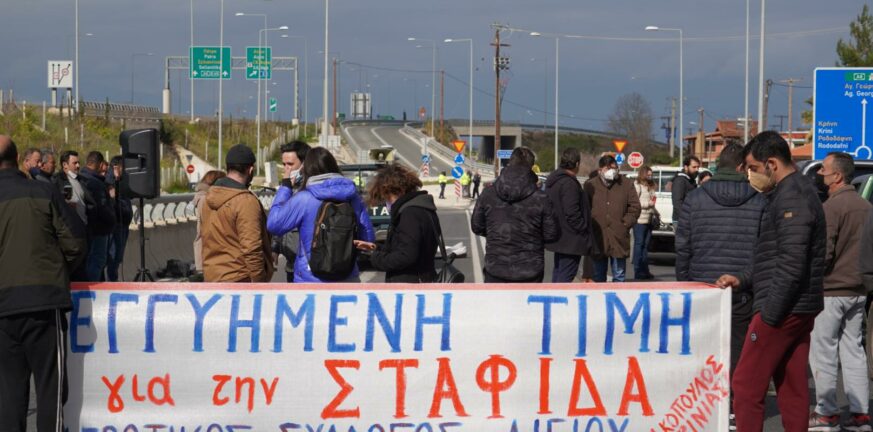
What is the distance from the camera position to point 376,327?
7324 millimetres

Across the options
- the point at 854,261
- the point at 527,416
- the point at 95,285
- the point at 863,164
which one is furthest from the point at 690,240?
the point at 863,164

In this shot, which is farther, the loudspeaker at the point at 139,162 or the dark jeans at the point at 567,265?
the loudspeaker at the point at 139,162

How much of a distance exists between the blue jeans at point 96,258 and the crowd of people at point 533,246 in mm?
4617

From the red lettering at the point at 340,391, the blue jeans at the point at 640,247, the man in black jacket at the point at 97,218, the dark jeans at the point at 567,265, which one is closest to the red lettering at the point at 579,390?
the red lettering at the point at 340,391

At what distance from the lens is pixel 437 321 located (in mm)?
7348

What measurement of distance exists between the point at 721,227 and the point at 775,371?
1.15 meters

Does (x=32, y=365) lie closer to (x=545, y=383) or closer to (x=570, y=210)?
(x=545, y=383)

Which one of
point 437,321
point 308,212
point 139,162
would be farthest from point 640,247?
point 437,321

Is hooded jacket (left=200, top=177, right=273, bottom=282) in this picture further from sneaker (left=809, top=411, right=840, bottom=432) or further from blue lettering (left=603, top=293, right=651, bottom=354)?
sneaker (left=809, top=411, right=840, bottom=432)

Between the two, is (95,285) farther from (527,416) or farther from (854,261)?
(854,261)

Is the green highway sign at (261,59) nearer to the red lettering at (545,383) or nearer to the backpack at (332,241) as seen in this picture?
the backpack at (332,241)

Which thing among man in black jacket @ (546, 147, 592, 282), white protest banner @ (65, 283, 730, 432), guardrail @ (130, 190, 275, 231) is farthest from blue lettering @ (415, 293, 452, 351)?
guardrail @ (130, 190, 275, 231)

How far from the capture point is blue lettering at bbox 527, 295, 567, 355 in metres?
7.37

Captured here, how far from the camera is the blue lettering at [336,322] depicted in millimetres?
7312
